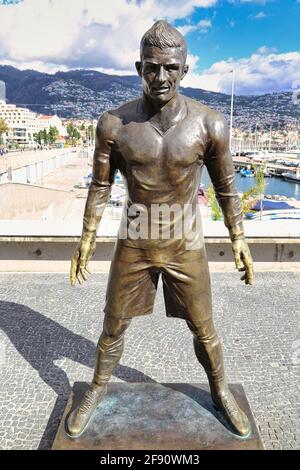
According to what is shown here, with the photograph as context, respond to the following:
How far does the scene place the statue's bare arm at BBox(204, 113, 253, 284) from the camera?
9.68 feet

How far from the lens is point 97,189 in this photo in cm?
323

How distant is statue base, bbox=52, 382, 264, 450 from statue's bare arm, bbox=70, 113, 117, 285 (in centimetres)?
128

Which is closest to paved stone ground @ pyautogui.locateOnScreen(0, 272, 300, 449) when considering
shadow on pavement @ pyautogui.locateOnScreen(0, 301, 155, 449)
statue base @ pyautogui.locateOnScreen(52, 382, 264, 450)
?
shadow on pavement @ pyautogui.locateOnScreen(0, 301, 155, 449)

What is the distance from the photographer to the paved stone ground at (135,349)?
12.7 feet

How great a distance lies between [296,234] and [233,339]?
252cm

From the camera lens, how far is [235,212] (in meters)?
3.27

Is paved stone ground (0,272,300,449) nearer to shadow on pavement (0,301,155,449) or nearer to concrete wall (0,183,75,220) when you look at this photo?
shadow on pavement (0,301,155,449)

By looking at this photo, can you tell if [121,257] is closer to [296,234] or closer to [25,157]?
[296,234]

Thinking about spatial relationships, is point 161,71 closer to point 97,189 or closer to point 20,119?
point 97,189

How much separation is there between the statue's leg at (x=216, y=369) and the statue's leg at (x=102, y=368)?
63cm

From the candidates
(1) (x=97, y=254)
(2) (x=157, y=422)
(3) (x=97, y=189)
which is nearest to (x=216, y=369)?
(2) (x=157, y=422)

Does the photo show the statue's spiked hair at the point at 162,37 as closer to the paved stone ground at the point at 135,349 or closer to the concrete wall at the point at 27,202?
the paved stone ground at the point at 135,349

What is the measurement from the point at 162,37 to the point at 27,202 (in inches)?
579

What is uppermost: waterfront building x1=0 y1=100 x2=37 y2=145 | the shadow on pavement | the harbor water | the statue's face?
waterfront building x1=0 y1=100 x2=37 y2=145
